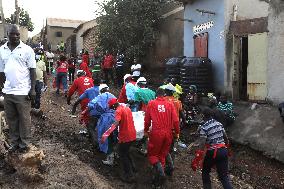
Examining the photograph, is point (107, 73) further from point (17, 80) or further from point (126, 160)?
point (17, 80)

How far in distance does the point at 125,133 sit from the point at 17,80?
2.27 metres

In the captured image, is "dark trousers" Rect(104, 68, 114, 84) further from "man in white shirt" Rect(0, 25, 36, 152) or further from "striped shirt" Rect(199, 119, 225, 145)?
"man in white shirt" Rect(0, 25, 36, 152)

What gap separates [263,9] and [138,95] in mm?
6930

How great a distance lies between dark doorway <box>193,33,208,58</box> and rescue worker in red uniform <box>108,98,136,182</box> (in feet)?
23.7

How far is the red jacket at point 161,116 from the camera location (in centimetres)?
678

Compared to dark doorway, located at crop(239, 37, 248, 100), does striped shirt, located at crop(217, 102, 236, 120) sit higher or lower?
lower

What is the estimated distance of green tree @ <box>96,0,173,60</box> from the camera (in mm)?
18625

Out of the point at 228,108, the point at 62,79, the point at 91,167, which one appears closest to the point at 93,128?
the point at 91,167

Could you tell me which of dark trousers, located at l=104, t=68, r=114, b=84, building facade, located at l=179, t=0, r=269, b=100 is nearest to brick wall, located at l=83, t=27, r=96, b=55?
dark trousers, located at l=104, t=68, r=114, b=84

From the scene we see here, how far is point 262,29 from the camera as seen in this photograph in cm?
1123

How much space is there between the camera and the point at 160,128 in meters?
6.77

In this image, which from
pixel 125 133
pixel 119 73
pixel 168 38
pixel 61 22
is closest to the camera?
pixel 125 133

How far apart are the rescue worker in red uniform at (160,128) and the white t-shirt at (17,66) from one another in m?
2.30

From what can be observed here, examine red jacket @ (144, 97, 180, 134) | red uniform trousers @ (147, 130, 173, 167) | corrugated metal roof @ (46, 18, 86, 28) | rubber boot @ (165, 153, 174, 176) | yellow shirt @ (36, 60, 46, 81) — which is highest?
corrugated metal roof @ (46, 18, 86, 28)
